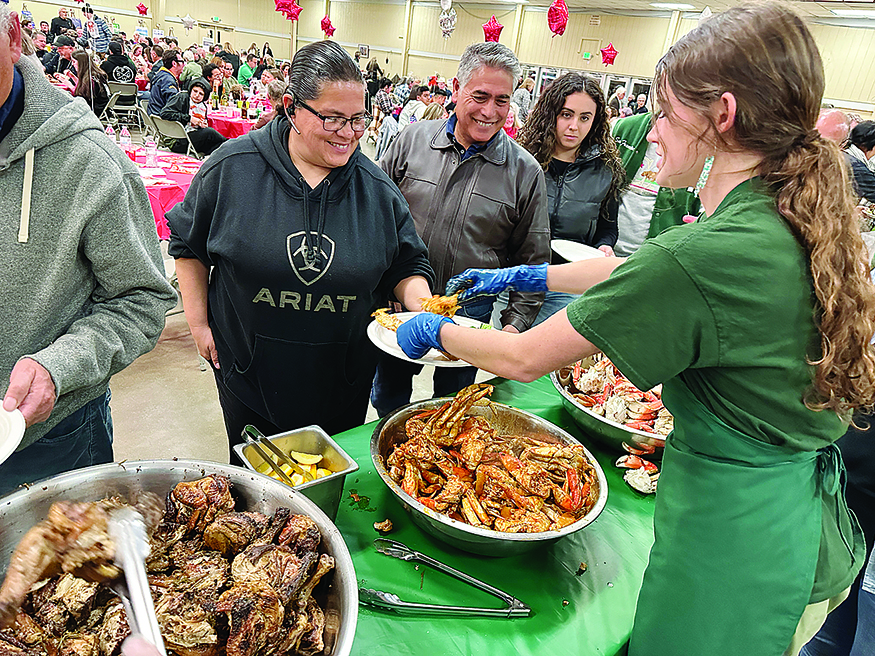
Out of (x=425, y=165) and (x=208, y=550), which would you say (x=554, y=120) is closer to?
(x=425, y=165)

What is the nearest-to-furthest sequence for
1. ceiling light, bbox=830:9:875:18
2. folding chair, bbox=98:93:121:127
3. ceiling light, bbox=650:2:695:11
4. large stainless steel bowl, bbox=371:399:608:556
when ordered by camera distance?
1. large stainless steel bowl, bbox=371:399:608:556
2. folding chair, bbox=98:93:121:127
3. ceiling light, bbox=830:9:875:18
4. ceiling light, bbox=650:2:695:11

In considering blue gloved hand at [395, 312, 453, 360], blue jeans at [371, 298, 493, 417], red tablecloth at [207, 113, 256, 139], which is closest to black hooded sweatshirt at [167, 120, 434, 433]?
blue gloved hand at [395, 312, 453, 360]

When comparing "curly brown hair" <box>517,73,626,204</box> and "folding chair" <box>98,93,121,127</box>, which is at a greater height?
"curly brown hair" <box>517,73,626,204</box>

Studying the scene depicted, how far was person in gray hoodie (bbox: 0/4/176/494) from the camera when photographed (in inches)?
44.8

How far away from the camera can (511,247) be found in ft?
8.13

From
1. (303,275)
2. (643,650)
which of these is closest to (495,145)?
(303,275)

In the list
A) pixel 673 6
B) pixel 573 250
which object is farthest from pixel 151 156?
pixel 673 6

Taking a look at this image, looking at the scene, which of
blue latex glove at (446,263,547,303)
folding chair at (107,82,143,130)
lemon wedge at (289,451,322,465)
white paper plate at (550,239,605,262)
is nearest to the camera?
lemon wedge at (289,451,322,465)

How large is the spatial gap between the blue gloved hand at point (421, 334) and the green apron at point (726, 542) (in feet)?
1.92

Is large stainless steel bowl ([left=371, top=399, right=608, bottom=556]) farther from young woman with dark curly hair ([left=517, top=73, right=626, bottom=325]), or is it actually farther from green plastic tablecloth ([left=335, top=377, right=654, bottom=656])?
young woman with dark curly hair ([left=517, top=73, right=626, bottom=325])

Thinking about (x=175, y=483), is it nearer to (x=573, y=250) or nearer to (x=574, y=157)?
(x=573, y=250)

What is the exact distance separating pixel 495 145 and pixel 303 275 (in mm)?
1130

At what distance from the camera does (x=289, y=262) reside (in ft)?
5.44

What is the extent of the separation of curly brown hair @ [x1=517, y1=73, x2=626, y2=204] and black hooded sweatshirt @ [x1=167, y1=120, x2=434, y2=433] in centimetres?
141
